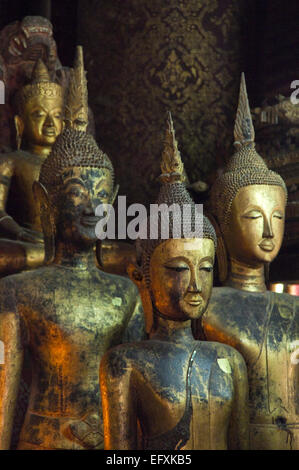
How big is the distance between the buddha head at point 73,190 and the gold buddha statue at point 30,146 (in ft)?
2.16

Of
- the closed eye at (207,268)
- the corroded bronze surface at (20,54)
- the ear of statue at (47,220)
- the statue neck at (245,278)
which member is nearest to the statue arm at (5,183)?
the corroded bronze surface at (20,54)

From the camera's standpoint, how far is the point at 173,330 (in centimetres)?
333

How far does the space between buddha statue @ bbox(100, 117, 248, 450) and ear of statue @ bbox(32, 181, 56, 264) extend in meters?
0.46

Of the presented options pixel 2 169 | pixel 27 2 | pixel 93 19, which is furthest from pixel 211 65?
pixel 2 169

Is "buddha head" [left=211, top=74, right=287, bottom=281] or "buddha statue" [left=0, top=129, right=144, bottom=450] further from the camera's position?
"buddha head" [left=211, top=74, right=287, bottom=281]

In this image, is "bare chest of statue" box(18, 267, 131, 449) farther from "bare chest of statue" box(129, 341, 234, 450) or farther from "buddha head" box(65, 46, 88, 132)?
"buddha head" box(65, 46, 88, 132)

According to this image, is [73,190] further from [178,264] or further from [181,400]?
[181,400]

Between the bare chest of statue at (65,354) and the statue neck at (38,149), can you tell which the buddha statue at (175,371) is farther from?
the statue neck at (38,149)

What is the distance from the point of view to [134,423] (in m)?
3.16

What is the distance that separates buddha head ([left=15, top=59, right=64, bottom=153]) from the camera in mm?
4602

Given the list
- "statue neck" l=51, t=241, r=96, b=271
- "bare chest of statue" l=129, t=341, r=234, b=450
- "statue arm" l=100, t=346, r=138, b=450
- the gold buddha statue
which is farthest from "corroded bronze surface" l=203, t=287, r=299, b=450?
the gold buddha statue

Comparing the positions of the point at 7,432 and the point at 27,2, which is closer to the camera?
the point at 7,432

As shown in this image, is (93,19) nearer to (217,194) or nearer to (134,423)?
(217,194)

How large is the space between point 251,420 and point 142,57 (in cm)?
250
